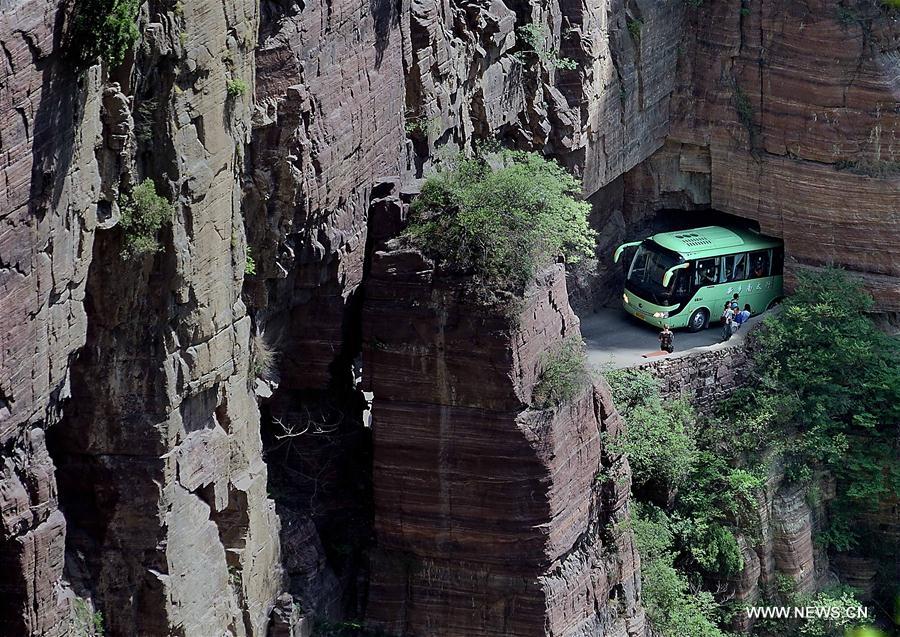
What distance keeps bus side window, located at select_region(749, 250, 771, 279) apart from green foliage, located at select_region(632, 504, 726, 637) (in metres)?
5.69

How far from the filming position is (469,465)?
22594 millimetres

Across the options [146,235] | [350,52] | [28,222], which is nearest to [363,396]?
[350,52]

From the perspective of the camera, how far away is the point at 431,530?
2297 cm

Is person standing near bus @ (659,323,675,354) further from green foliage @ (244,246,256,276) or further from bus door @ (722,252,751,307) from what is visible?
green foliage @ (244,246,256,276)

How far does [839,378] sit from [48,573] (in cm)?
1690

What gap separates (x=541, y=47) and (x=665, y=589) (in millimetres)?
8681

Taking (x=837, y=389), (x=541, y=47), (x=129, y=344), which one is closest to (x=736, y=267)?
(x=837, y=389)

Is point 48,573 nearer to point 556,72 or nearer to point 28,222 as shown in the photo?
point 28,222

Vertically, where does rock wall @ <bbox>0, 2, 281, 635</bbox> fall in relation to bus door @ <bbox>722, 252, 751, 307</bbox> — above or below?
above

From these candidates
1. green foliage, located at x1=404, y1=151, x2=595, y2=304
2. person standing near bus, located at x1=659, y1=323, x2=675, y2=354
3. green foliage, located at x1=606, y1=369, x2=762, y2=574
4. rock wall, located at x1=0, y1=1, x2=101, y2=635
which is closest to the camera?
rock wall, located at x1=0, y1=1, x2=101, y2=635

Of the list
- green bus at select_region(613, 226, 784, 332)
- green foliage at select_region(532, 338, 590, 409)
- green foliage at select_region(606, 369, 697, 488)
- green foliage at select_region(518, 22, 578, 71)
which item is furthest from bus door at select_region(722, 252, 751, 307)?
green foliage at select_region(532, 338, 590, 409)

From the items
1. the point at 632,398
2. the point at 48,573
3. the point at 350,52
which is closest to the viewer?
the point at 48,573

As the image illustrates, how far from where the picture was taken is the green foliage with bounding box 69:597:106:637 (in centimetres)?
1909

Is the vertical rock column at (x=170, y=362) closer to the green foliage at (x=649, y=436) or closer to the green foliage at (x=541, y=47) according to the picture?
the green foliage at (x=649, y=436)
